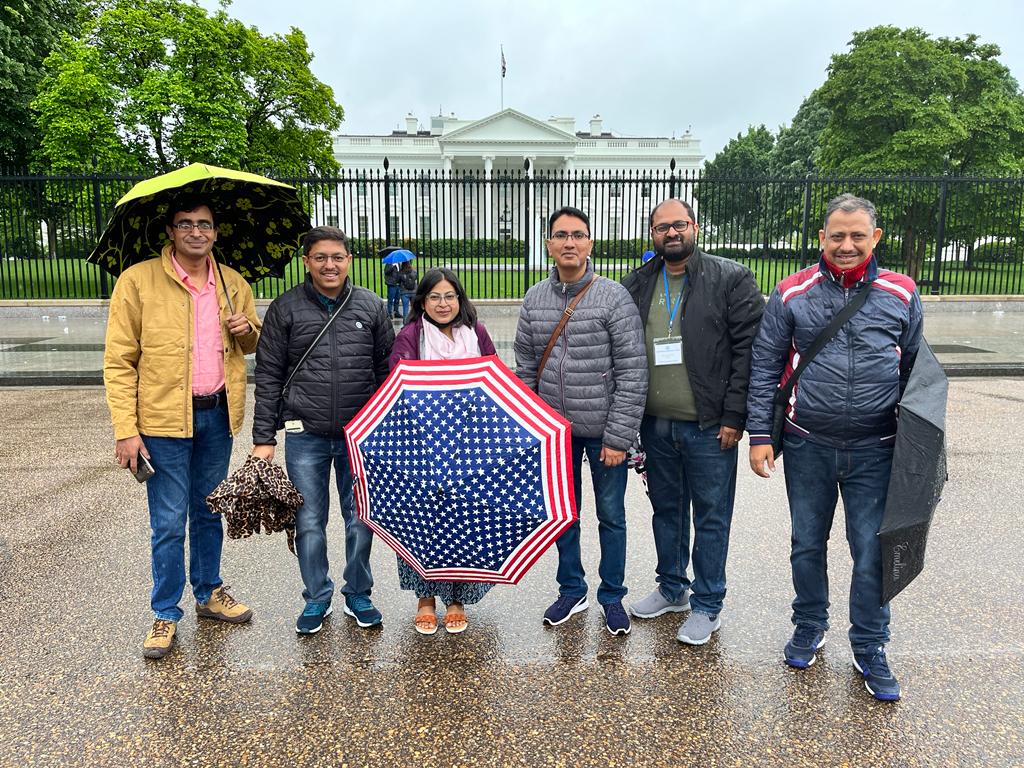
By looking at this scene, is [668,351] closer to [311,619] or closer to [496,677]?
[496,677]

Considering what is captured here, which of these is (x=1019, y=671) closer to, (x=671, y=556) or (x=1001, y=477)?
(x=671, y=556)

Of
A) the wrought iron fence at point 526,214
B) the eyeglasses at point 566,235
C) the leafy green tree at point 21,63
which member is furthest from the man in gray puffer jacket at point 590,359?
the leafy green tree at point 21,63

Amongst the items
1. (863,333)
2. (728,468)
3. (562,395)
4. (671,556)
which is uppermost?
(863,333)

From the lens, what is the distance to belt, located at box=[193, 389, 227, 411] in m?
3.06

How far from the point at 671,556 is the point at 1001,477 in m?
3.41

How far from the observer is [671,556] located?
3375 mm

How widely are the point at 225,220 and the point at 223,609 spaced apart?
176 centimetres

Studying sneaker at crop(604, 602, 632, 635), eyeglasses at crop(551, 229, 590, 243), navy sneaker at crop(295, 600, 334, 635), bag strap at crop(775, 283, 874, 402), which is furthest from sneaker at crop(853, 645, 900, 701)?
navy sneaker at crop(295, 600, 334, 635)

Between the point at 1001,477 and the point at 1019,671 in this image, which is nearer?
the point at 1019,671

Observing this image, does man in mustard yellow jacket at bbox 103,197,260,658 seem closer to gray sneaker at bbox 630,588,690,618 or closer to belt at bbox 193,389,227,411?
belt at bbox 193,389,227,411

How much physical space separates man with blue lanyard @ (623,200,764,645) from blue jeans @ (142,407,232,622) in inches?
73.7

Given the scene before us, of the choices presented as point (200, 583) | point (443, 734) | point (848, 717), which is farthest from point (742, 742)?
point (200, 583)

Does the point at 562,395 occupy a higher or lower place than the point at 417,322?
lower

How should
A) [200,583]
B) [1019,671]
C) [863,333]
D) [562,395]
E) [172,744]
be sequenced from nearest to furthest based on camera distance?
[172,744], [863,333], [1019,671], [562,395], [200,583]
